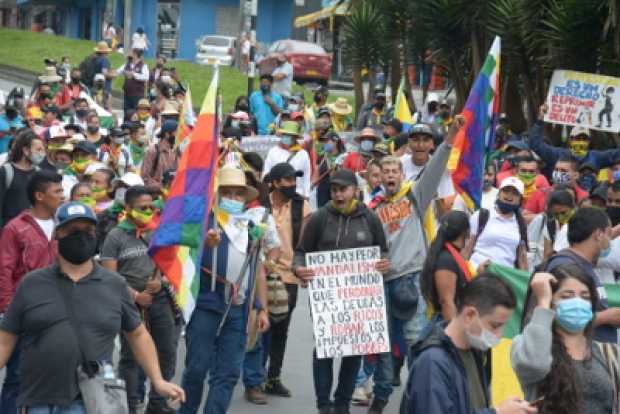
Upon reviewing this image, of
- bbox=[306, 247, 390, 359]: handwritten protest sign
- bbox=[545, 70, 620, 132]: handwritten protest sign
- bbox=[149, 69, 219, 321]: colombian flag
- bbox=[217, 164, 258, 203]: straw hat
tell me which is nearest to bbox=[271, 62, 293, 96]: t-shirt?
bbox=[545, 70, 620, 132]: handwritten protest sign

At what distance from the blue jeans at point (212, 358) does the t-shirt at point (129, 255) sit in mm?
430

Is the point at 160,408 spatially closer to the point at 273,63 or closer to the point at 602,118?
the point at 602,118

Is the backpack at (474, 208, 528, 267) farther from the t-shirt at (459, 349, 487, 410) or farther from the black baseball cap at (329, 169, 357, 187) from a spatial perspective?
the t-shirt at (459, 349, 487, 410)

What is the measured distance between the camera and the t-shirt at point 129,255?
891 centimetres

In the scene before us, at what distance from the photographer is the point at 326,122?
18.9 meters

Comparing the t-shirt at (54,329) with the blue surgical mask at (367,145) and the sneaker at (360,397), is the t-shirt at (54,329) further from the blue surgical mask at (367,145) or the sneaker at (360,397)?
the blue surgical mask at (367,145)

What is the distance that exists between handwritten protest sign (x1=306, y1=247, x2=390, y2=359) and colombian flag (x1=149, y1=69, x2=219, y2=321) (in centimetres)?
152

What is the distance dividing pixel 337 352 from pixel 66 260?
359 centimetres

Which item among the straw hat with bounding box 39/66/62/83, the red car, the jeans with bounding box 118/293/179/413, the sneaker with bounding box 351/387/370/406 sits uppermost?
the red car

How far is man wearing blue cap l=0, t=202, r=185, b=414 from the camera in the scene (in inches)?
252

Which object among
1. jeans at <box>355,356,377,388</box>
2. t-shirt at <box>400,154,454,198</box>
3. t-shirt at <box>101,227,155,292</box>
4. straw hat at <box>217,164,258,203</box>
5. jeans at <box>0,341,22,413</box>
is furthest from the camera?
t-shirt at <box>400,154,454,198</box>

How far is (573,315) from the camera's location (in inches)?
228

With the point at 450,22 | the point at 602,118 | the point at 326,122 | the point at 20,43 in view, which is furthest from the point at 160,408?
the point at 20,43

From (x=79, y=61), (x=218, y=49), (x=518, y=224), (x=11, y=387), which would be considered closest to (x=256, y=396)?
(x=518, y=224)
